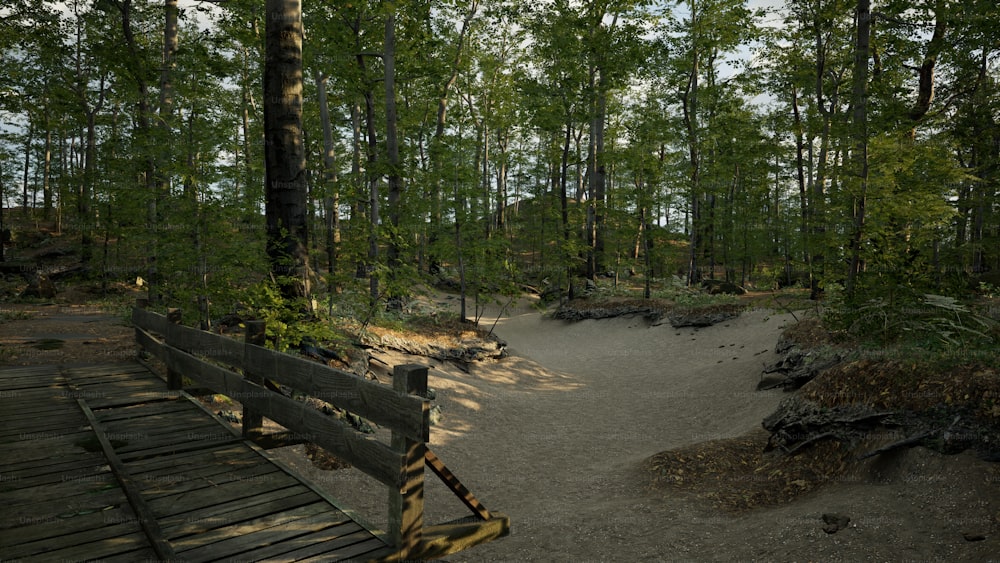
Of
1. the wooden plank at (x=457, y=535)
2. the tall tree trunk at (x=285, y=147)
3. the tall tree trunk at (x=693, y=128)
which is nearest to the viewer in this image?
the wooden plank at (x=457, y=535)

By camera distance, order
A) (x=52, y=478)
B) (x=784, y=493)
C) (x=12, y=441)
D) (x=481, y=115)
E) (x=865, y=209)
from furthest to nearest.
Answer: (x=481, y=115)
(x=865, y=209)
(x=784, y=493)
(x=12, y=441)
(x=52, y=478)

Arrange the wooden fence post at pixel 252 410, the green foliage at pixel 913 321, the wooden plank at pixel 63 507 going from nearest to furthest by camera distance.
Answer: the wooden plank at pixel 63 507, the wooden fence post at pixel 252 410, the green foliage at pixel 913 321

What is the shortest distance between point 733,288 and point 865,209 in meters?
14.5

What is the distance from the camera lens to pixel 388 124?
16234 millimetres

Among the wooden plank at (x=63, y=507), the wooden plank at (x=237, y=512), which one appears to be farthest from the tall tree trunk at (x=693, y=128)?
the wooden plank at (x=63, y=507)

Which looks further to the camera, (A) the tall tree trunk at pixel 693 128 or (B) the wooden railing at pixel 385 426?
(A) the tall tree trunk at pixel 693 128

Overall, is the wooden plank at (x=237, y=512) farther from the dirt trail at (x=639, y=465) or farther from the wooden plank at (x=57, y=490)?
the dirt trail at (x=639, y=465)

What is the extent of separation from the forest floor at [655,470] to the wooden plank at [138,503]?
2.53 m

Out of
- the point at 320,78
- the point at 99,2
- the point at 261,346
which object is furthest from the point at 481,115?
the point at 261,346

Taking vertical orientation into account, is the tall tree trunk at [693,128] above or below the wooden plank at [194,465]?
above

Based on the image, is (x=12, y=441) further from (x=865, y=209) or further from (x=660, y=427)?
(x=865, y=209)

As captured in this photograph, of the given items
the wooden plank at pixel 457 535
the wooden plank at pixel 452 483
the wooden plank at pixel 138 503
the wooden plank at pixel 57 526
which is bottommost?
the wooden plank at pixel 457 535

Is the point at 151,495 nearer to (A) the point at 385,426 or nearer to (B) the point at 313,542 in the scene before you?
(B) the point at 313,542

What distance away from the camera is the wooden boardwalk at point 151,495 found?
3.18m
